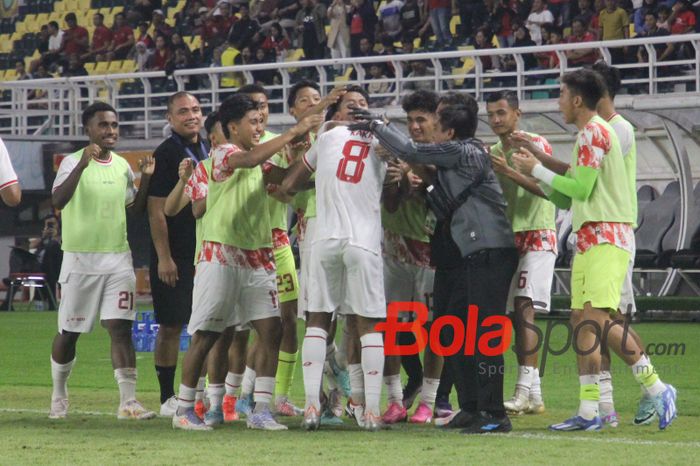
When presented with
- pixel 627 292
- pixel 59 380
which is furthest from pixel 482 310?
pixel 59 380

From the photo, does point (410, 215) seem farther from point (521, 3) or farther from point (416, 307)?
point (521, 3)

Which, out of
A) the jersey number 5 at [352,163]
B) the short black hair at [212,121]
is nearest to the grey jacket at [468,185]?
the jersey number 5 at [352,163]

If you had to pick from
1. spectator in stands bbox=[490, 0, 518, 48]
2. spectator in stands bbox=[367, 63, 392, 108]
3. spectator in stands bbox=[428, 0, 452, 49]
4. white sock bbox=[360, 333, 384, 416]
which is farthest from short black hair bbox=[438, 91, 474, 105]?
spectator in stands bbox=[428, 0, 452, 49]

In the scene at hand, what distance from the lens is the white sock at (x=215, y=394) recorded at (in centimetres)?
946

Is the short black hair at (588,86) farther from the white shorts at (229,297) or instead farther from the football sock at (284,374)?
the football sock at (284,374)

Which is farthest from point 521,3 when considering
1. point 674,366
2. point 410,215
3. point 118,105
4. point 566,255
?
point 410,215

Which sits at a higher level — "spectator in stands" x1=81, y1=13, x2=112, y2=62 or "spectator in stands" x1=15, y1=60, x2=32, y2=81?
"spectator in stands" x1=81, y1=13, x2=112, y2=62

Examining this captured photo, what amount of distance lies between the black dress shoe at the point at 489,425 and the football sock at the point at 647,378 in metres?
0.88

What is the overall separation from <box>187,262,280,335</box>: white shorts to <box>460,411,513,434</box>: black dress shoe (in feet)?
5.02

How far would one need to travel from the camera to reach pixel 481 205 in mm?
8859

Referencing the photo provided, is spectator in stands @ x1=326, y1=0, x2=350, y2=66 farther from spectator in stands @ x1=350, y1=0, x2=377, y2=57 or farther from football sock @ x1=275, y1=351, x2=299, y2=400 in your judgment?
football sock @ x1=275, y1=351, x2=299, y2=400

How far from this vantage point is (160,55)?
96.6ft

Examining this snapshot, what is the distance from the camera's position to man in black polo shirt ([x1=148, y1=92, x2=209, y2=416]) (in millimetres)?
10164

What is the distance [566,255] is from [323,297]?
14.3 m
